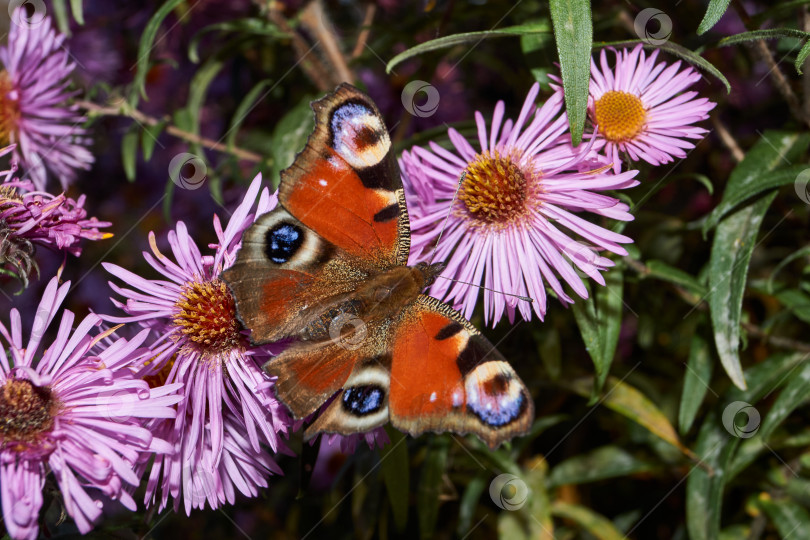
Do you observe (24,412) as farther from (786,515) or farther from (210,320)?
(786,515)

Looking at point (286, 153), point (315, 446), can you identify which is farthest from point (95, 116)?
point (315, 446)

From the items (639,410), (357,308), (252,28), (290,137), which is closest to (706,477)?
(639,410)

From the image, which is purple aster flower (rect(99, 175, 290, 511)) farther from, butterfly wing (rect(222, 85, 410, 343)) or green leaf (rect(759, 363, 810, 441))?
green leaf (rect(759, 363, 810, 441))

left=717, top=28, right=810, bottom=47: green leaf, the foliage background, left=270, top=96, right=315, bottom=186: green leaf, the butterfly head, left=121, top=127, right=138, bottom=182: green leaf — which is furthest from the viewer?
left=121, top=127, right=138, bottom=182: green leaf

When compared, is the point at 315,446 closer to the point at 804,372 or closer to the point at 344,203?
the point at 344,203

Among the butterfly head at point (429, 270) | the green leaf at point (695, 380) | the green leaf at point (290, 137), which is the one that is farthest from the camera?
the green leaf at point (290, 137)

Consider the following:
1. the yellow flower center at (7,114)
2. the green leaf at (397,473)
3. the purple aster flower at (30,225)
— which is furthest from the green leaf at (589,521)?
the yellow flower center at (7,114)

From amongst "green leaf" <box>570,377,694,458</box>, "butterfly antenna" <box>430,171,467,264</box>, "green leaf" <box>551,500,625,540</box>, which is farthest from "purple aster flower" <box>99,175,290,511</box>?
"green leaf" <box>551,500,625,540</box>

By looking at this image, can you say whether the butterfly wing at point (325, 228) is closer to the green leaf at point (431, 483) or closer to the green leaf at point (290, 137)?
the green leaf at point (290, 137)
